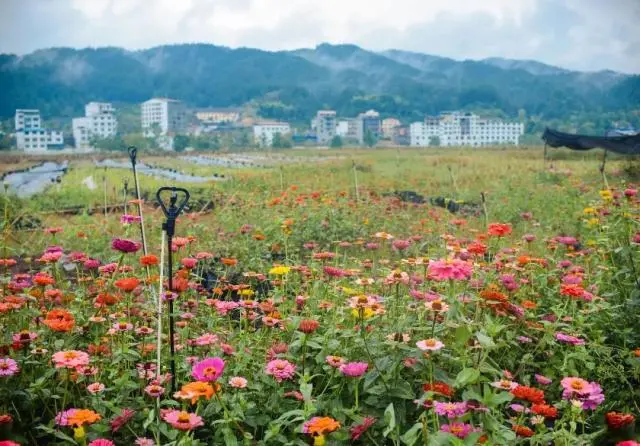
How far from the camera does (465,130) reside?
9638cm

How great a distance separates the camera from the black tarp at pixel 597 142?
13325 mm

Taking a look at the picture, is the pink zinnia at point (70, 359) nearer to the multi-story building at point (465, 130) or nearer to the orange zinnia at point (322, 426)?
the orange zinnia at point (322, 426)

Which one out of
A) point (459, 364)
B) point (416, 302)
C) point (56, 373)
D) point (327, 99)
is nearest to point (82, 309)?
point (56, 373)

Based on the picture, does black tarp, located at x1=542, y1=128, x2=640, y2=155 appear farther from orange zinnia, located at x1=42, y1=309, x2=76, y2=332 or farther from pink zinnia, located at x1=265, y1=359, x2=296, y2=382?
orange zinnia, located at x1=42, y1=309, x2=76, y2=332

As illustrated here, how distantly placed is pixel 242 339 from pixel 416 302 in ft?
2.16

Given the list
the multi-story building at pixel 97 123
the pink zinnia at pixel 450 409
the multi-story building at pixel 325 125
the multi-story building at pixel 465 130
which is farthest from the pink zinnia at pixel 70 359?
the multi-story building at pixel 465 130

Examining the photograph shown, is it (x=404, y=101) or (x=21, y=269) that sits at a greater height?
(x=404, y=101)

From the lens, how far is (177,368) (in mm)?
2033

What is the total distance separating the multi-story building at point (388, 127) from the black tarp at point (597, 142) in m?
80.9

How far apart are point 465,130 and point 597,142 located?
279 feet

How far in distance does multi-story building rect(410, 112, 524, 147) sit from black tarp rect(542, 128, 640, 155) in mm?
77992

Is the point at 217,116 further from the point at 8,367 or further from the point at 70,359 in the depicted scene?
the point at 70,359

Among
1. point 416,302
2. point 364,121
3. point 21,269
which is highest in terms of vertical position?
point 364,121

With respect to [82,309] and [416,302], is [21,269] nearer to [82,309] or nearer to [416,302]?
[82,309]
